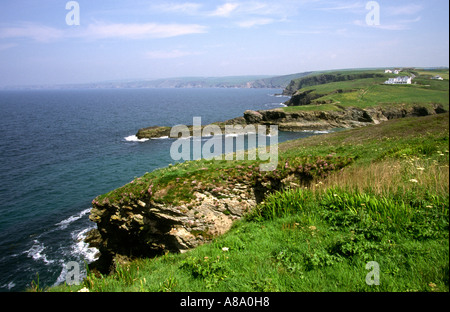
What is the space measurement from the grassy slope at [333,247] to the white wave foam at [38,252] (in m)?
17.1

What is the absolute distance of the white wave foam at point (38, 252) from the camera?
20578 mm

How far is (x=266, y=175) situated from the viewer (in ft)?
49.5

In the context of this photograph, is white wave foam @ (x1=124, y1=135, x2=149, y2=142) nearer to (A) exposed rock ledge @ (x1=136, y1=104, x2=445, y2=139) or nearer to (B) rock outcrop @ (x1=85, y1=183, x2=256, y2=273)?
(A) exposed rock ledge @ (x1=136, y1=104, x2=445, y2=139)

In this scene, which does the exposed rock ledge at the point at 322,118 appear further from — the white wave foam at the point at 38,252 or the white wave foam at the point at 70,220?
the white wave foam at the point at 38,252

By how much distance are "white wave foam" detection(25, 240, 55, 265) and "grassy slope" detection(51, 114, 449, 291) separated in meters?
17.1

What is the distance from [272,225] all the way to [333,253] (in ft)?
8.71

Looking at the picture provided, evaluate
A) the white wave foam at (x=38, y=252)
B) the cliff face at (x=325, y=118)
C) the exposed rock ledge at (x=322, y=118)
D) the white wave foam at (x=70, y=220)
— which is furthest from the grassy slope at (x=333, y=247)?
the cliff face at (x=325, y=118)

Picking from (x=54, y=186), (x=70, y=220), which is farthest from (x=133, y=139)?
(x=70, y=220)

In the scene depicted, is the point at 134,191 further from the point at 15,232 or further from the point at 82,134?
the point at 82,134

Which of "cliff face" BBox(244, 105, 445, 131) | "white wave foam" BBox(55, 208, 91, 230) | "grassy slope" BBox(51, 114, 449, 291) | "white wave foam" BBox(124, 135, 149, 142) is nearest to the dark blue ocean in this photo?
"white wave foam" BBox(55, 208, 91, 230)

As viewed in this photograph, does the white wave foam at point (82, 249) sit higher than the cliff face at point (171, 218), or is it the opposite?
the cliff face at point (171, 218)

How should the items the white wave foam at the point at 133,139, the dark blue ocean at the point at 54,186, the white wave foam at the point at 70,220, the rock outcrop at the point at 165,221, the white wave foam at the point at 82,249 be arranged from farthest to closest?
the white wave foam at the point at 133,139 → the white wave foam at the point at 70,220 → the white wave foam at the point at 82,249 → the dark blue ocean at the point at 54,186 → the rock outcrop at the point at 165,221

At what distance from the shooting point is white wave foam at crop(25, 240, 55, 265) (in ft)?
67.5

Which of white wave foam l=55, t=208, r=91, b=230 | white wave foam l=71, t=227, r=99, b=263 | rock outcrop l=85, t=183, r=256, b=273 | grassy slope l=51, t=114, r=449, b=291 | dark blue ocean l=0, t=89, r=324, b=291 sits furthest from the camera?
white wave foam l=55, t=208, r=91, b=230
